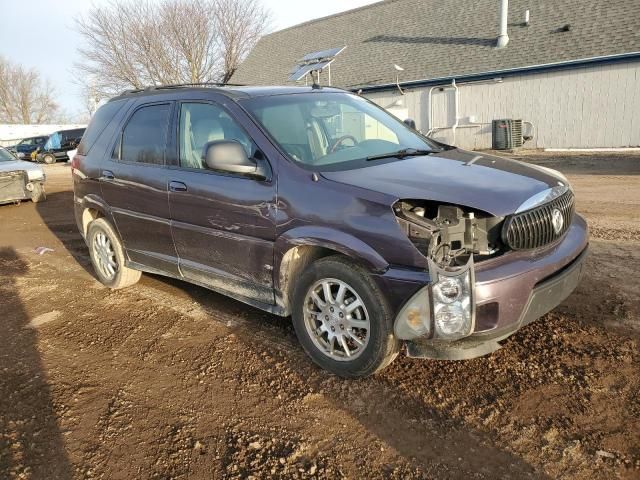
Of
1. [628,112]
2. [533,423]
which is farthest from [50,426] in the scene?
[628,112]

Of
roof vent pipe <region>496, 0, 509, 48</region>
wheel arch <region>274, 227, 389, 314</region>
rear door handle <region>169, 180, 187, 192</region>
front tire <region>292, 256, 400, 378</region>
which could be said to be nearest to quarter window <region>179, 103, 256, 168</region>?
rear door handle <region>169, 180, 187, 192</region>

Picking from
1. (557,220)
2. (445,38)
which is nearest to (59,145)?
(445,38)

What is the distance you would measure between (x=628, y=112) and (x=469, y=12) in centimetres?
830

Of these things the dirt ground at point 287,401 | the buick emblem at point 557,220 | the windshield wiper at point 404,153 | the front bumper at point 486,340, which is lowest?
the dirt ground at point 287,401

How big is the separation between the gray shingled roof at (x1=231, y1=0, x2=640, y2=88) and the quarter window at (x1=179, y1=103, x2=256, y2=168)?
16055 millimetres

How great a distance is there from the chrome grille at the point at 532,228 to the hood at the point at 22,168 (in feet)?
39.4

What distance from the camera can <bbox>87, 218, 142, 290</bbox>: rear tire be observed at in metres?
5.25

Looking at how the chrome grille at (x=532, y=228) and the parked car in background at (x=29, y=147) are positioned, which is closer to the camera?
the chrome grille at (x=532, y=228)

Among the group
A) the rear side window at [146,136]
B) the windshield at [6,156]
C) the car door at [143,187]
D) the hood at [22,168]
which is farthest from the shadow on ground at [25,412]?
the windshield at [6,156]

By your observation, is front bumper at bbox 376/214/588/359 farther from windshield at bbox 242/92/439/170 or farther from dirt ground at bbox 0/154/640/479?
windshield at bbox 242/92/439/170

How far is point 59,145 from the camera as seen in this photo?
→ 2939 centimetres

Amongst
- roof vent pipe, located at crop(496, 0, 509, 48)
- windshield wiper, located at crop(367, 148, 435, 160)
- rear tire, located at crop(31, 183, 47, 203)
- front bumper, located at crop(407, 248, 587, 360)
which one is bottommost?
front bumper, located at crop(407, 248, 587, 360)

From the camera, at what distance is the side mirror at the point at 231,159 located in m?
3.56

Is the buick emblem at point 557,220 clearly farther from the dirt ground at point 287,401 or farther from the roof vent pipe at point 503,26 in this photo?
the roof vent pipe at point 503,26
